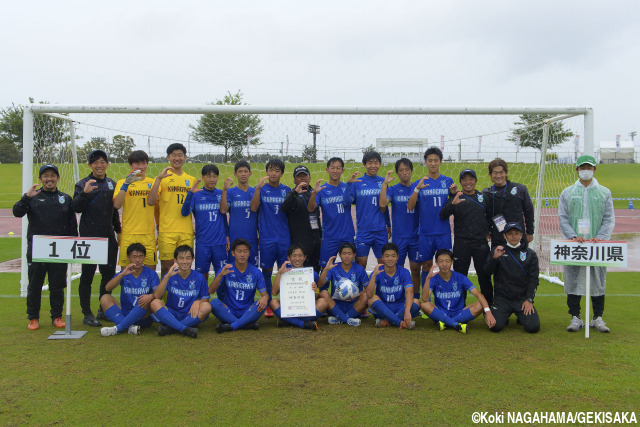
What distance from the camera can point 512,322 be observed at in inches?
220

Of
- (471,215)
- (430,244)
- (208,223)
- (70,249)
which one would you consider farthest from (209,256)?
(471,215)

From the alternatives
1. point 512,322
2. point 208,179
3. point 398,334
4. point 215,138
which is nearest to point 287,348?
point 398,334

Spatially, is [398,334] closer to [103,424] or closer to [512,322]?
[512,322]

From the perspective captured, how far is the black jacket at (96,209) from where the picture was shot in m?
5.34

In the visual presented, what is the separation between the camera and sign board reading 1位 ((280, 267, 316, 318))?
5320 millimetres

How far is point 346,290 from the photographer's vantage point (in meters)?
5.35

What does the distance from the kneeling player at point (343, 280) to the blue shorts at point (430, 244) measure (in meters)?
0.84

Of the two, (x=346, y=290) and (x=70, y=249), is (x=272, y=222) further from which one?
(x=70, y=249)

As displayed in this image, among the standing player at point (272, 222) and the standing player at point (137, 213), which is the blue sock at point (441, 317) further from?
the standing player at point (137, 213)

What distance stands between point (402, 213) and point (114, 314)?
359 centimetres

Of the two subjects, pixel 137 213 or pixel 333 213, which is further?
pixel 333 213

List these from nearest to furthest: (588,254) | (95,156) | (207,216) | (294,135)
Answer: (588,254), (95,156), (207,216), (294,135)

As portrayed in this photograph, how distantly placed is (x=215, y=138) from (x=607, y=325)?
6620 millimetres

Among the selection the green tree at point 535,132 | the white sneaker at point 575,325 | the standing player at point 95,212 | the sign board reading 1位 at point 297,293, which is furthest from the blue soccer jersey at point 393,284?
the green tree at point 535,132
